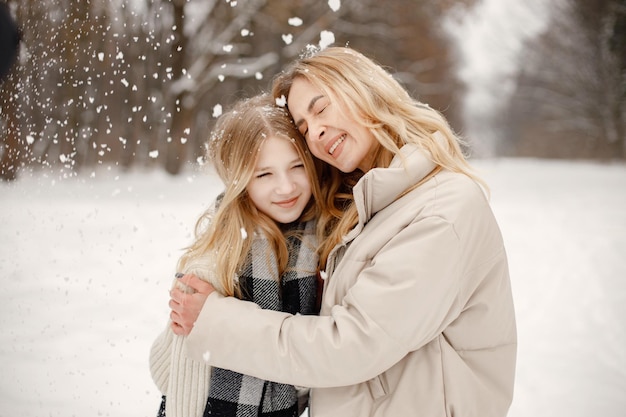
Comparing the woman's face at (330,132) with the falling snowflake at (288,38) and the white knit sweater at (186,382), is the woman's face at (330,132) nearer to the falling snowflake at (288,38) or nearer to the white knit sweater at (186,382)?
the white knit sweater at (186,382)

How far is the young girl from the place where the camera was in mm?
1831

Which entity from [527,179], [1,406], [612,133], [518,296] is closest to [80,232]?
[1,406]

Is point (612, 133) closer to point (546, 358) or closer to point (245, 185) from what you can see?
point (546, 358)

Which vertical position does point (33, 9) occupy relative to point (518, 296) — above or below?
above

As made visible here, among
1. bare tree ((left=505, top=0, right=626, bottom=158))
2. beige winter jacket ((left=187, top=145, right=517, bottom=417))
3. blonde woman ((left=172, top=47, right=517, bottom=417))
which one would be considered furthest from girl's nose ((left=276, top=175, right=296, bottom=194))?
bare tree ((left=505, top=0, right=626, bottom=158))

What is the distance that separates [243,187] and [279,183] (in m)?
0.14

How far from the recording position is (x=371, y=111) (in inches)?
76.5

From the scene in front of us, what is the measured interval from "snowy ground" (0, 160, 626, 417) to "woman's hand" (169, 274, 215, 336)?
147 cm

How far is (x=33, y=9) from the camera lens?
9.21ft

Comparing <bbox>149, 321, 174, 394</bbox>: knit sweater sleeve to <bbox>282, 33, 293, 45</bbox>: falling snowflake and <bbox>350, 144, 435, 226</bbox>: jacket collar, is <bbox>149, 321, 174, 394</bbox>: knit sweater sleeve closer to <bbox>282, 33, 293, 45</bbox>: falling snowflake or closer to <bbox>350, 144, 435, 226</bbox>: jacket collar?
<bbox>350, 144, 435, 226</bbox>: jacket collar

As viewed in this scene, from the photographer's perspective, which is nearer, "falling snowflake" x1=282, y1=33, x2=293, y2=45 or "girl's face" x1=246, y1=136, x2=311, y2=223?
"girl's face" x1=246, y1=136, x2=311, y2=223

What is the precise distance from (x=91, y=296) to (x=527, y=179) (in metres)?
11.0

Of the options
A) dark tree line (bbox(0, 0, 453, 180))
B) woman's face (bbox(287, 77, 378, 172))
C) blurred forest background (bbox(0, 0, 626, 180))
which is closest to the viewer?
woman's face (bbox(287, 77, 378, 172))

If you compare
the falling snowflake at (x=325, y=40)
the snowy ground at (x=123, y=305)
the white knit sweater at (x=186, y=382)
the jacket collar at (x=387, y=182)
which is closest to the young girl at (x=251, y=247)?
the white knit sweater at (x=186, y=382)
